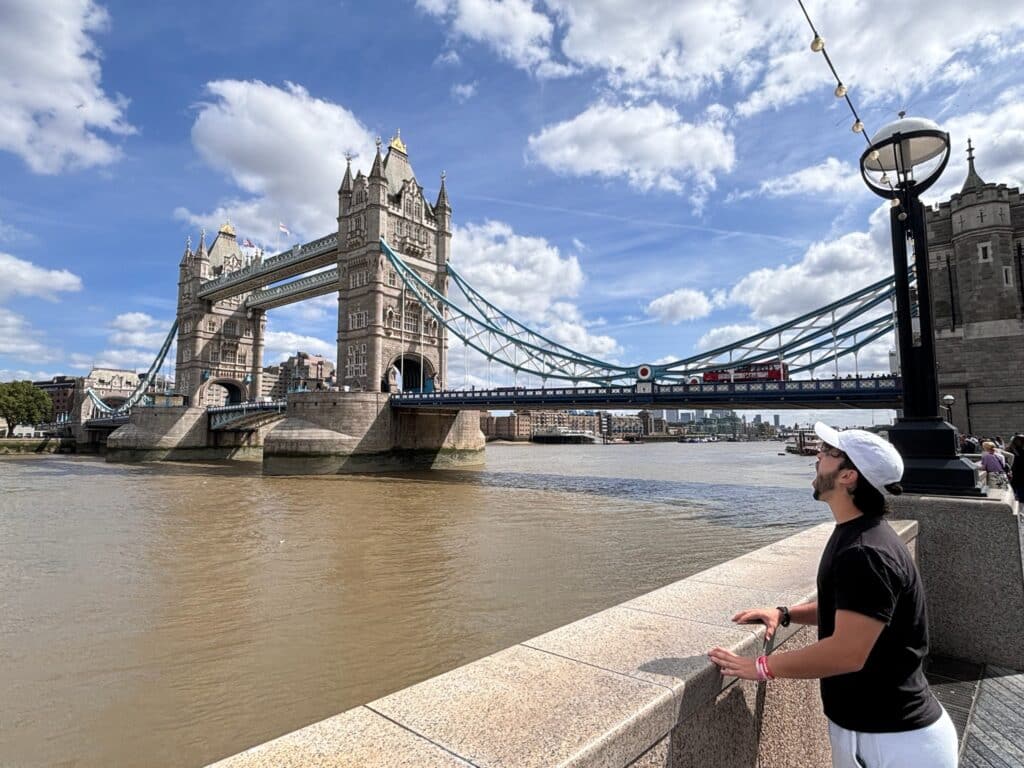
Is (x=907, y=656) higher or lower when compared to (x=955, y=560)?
higher

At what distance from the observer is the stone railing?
4.50 ft

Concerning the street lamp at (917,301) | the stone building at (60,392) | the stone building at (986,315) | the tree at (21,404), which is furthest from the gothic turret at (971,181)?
the stone building at (60,392)

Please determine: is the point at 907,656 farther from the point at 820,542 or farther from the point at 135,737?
the point at 135,737

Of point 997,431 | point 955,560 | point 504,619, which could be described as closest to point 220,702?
point 504,619

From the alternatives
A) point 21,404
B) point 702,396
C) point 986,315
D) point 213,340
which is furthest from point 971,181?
point 21,404

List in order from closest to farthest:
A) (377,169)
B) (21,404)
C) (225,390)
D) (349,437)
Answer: (349,437) < (377,169) < (225,390) < (21,404)

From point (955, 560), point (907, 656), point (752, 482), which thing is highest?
point (907, 656)

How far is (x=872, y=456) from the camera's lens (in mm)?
1674

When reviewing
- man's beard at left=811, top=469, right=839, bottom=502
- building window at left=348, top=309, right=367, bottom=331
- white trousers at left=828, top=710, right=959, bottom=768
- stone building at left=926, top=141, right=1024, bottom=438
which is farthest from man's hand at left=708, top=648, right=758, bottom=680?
building window at left=348, top=309, right=367, bottom=331

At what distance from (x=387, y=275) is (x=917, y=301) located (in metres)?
36.0

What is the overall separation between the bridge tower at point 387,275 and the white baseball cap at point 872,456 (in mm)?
34209

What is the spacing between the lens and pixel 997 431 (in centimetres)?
1808

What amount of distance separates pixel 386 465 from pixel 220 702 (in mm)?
27414

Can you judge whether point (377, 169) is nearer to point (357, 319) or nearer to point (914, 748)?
point (357, 319)
